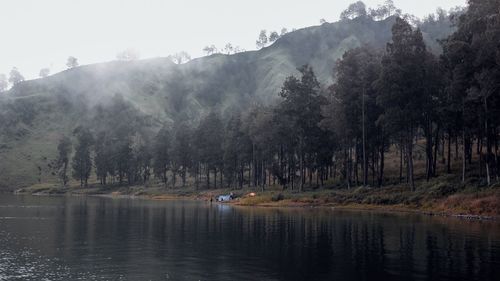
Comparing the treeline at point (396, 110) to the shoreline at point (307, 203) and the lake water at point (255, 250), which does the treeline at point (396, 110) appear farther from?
the lake water at point (255, 250)

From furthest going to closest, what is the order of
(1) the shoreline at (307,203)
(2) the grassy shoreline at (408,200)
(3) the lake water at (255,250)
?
(1) the shoreline at (307,203) → (2) the grassy shoreline at (408,200) → (3) the lake water at (255,250)

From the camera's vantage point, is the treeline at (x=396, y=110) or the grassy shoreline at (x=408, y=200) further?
the treeline at (x=396, y=110)

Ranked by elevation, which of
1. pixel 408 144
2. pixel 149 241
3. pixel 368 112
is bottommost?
pixel 149 241

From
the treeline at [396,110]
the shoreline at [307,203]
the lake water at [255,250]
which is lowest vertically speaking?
the shoreline at [307,203]

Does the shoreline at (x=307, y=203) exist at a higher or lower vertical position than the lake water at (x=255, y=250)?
lower

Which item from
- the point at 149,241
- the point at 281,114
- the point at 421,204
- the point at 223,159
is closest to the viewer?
the point at 149,241

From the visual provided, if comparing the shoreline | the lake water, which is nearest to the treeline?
the shoreline

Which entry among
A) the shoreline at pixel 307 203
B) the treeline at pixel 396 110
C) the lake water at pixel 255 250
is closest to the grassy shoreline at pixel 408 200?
the shoreline at pixel 307 203

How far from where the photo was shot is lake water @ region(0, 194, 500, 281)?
28109 mm

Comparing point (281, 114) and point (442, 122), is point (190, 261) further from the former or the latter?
point (281, 114)

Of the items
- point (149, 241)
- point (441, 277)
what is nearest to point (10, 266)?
point (149, 241)

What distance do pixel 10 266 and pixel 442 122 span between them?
68875mm

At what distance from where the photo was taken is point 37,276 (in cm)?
2731

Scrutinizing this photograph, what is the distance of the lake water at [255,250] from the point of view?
2811 centimetres
